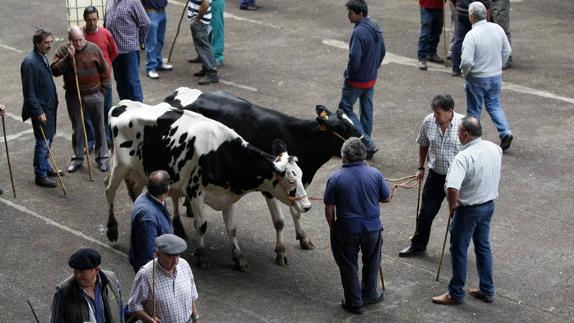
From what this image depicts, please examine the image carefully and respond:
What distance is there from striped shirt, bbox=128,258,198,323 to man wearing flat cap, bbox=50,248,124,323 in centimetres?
30

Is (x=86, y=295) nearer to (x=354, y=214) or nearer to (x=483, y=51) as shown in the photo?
(x=354, y=214)

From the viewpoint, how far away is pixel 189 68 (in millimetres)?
18422

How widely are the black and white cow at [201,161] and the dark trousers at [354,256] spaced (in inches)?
22.6

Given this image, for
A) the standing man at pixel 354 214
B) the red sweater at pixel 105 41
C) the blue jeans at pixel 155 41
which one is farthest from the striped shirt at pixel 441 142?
the blue jeans at pixel 155 41

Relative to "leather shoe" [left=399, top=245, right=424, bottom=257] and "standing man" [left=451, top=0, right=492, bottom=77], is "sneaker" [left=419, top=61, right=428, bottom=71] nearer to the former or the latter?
"standing man" [left=451, top=0, right=492, bottom=77]

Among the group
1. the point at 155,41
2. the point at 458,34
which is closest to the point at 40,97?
the point at 155,41

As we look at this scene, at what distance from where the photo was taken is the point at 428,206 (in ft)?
37.2

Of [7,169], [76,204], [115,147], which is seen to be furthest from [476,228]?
[7,169]

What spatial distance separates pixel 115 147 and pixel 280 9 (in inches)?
432

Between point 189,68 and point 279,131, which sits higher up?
point 279,131

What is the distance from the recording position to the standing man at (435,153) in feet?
35.9

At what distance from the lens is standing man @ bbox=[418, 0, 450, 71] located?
18.2 m

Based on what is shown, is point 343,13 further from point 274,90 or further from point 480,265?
point 480,265

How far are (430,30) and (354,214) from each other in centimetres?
896
